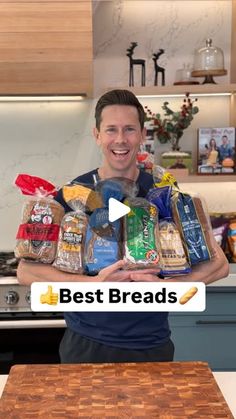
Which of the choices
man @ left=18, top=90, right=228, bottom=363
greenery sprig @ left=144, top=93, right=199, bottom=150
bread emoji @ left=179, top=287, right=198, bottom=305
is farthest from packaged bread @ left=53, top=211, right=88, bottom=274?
greenery sprig @ left=144, top=93, right=199, bottom=150

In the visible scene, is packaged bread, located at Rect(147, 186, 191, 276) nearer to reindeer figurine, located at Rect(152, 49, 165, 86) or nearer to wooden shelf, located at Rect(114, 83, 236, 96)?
wooden shelf, located at Rect(114, 83, 236, 96)

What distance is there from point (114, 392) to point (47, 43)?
1700 millimetres

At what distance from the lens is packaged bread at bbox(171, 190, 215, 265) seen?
1.23 meters

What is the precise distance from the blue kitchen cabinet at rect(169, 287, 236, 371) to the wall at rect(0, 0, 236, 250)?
2.43 feet

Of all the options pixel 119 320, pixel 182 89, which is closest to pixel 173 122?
pixel 182 89

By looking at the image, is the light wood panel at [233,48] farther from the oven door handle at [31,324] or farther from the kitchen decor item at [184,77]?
the oven door handle at [31,324]

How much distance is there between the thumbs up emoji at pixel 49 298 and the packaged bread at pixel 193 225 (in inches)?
12.9

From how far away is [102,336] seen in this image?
4.83ft

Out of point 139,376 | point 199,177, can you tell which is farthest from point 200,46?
point 139,376

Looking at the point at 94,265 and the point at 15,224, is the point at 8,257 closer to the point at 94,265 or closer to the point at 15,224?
the point at 15,224

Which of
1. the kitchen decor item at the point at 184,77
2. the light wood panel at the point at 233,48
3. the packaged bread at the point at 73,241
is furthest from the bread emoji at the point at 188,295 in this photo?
the light wood panel at the point at 233,48

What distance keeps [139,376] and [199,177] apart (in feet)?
5.25

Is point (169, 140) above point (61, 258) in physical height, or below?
above

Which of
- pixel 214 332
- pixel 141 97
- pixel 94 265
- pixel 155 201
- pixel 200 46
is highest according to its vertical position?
pixel 200 46
